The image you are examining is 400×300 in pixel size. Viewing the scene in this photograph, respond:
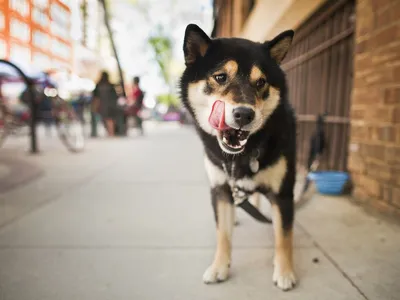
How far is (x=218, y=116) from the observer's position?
178cm

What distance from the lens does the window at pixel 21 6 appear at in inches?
221

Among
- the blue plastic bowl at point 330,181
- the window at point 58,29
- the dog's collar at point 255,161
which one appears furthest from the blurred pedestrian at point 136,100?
the dog's collar at point 255,161

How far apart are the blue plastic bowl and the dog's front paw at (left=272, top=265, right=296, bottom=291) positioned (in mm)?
1930

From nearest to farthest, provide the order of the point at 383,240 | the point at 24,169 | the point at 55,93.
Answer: the point at 383,240, the point at 24,169, the point at 55,93

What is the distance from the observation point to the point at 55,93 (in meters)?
6.97

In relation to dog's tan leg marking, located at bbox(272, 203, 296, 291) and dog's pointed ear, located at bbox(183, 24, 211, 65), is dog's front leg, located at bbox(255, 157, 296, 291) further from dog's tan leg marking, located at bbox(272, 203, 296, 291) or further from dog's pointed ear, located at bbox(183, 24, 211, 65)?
dog's pointed ear, located at bbox(183, 24, 211, 65)

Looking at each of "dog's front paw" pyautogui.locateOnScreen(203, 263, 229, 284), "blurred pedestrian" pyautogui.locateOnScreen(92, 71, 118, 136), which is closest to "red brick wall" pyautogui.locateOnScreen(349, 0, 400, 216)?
"dog's front paw" pyautogui.locateOnScreen(203, 263, 229, 284)

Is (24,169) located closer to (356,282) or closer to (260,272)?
(260,272)

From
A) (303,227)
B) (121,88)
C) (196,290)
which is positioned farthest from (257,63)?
(121,88)

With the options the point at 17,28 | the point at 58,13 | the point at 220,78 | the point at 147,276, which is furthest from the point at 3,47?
the point at 147,276

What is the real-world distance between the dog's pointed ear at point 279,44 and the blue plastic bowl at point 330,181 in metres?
1.89

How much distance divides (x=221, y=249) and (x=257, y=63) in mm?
1158

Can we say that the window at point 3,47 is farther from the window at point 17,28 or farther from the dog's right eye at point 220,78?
the dog's right eye at point 220,78

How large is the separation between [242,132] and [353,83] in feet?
7.61
